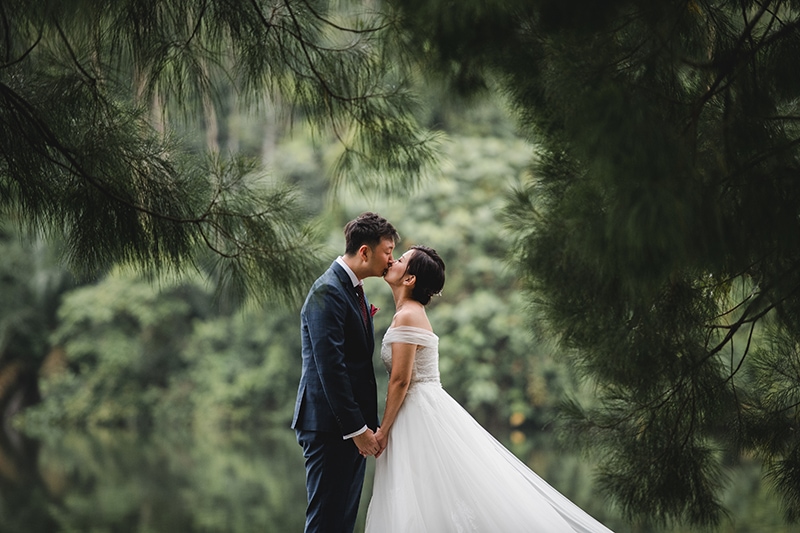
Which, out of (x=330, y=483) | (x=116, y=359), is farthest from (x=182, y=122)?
(x=116, y=359)

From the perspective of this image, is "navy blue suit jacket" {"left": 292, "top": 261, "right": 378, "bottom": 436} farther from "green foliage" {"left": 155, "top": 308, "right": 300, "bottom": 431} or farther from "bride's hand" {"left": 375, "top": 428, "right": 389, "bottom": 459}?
"green foliage" {"left": 155, "top": 308, "right": 300, "bottom": 431}

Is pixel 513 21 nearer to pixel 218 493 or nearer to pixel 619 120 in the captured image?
pixel 619 120

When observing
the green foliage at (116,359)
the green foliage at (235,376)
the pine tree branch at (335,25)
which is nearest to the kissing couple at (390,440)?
the pine tree branch at (335,25)

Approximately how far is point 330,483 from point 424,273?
86 centimetres

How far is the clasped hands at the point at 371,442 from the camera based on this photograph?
3137mm

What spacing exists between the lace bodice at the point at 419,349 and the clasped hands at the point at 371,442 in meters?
0.24

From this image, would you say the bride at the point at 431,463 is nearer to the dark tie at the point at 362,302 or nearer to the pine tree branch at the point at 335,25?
the dark tie at the point at 362,302

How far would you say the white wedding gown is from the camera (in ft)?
10.2

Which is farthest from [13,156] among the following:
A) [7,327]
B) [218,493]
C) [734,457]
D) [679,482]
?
[7,327]

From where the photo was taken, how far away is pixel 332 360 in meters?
3.06

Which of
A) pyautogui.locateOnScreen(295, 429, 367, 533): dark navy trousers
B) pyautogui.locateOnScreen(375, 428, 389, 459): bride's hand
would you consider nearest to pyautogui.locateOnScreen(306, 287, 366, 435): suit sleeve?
pyautogui.locateOnScreen(295, 429, 367, 533): dark navy trousers

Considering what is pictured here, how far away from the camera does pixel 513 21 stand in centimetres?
220

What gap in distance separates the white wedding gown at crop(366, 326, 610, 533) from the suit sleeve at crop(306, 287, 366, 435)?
0.27 m

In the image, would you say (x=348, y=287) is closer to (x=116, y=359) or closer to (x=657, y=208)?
(x=657, y=208)
